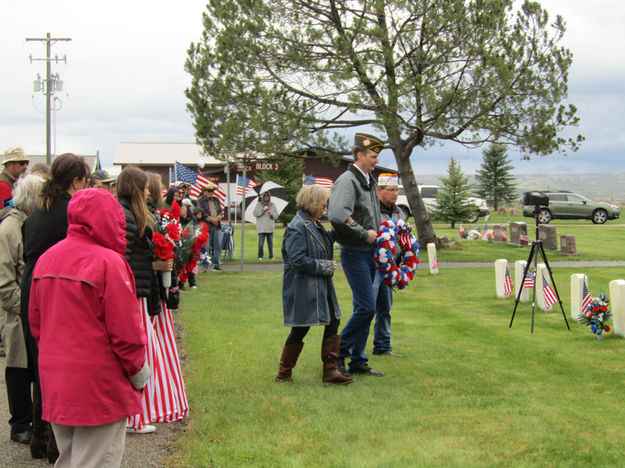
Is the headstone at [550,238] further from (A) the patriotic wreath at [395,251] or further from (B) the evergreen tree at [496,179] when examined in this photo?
(B) the evergreen tree at [496,179]

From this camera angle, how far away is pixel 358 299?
670cm

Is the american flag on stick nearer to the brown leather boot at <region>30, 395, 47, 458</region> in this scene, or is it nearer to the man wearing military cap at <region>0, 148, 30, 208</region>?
the man wearing military cap at <region>0, 148, 30, 208</region>

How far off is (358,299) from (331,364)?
0.71m

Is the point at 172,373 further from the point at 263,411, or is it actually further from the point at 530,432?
the point at 530,432

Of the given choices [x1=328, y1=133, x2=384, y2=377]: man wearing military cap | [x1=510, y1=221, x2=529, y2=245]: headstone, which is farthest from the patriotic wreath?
[x1=510, y1=221, x2=529, y2=245]: headstone

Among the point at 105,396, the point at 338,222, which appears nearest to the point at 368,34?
the point at 338,222

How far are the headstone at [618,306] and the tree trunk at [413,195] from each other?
499 inches

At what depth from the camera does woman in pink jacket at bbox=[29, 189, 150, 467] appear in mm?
3139

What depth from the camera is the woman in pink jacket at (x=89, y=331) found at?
3.14 m

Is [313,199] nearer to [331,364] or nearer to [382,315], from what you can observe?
[331,364]

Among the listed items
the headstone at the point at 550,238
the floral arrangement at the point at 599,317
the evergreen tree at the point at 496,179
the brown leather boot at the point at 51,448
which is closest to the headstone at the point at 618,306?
the floral arrangement at the point at 599,317

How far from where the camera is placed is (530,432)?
5059 mm

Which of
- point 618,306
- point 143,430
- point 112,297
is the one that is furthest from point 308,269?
point 618,306

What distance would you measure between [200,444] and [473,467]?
1957 millimetres
